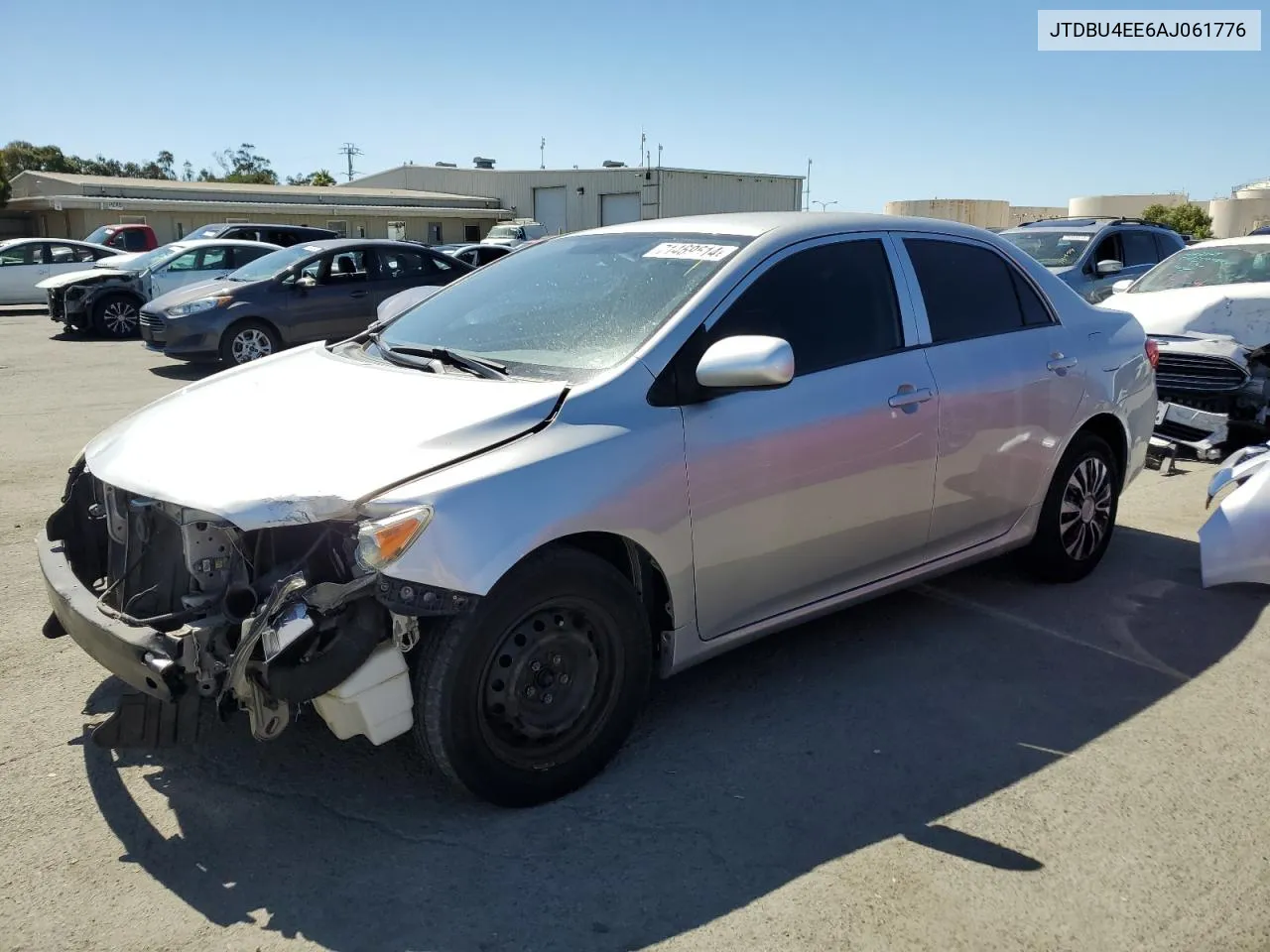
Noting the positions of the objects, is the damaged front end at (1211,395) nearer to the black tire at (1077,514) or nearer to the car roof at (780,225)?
the black tire at (1077,514)

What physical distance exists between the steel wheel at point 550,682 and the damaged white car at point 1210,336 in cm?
550

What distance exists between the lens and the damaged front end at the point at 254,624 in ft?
9.37

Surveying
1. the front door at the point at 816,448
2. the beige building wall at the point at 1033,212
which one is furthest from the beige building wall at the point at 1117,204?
the front door at the point at 816,448

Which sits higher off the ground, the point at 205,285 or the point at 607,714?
the point at 205,285

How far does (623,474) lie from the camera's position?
3287 mm

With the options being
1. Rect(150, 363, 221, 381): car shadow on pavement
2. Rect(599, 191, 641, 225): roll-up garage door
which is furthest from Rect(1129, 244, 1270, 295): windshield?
Rect(599, 191, 641, 225): roll-up garage door

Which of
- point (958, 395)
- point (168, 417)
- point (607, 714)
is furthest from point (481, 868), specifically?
point (958, 395)

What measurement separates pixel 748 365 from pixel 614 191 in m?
47.4

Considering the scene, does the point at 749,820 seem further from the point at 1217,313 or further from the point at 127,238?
the point at 127,238

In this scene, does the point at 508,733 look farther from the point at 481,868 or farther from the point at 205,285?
the point at 205,285

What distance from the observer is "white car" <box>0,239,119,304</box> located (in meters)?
21.4

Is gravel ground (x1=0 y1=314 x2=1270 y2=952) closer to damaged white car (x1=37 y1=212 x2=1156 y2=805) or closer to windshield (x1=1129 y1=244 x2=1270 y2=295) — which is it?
damaged white car (x1=37 y1=212 x2=1156 y2=805)

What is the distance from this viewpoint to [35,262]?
849 inches

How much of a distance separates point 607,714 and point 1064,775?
1.57 m
